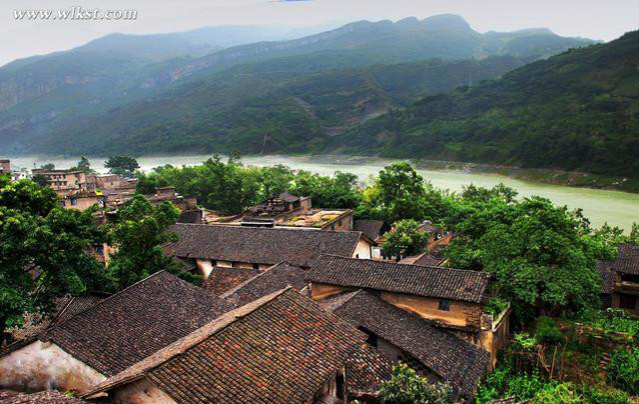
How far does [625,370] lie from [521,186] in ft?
199

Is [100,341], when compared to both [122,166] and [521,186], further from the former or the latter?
[122,166]

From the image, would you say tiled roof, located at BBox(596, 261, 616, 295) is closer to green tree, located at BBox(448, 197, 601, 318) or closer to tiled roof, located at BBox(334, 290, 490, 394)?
green tree, located at BBox(448, 197, 601, 318)

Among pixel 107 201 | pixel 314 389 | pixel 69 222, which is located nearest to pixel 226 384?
pixel 314 389

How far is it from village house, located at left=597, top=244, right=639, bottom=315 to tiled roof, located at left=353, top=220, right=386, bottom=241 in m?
17.6

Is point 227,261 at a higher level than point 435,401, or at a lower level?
lower

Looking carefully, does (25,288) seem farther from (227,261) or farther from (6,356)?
(227,261)

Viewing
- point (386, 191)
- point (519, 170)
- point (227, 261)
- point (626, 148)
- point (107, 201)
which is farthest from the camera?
point (519, 170)

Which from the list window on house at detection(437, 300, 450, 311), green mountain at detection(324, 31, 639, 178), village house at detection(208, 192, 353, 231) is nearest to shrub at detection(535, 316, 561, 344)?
window on house at detection(437, 300, 450, 311)

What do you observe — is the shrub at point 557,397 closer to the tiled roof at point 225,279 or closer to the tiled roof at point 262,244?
the tiled roof at point 225,279

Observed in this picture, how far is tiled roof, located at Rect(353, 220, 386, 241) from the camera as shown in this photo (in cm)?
3937

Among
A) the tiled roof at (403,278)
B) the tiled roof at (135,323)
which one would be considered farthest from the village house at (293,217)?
the tiled roof at (135,323)

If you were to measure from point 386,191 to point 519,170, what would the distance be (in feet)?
161

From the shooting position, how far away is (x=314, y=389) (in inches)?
380

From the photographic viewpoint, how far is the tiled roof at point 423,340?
14.6 meters
